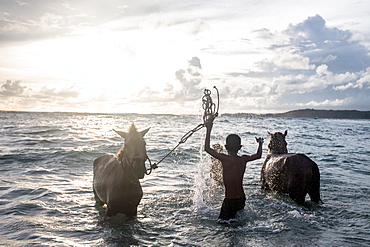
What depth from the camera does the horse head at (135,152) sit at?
5.20 metres

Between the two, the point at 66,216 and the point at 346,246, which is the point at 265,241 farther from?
the point at 66,216

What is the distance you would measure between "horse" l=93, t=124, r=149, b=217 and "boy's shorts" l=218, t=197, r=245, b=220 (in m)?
1.76

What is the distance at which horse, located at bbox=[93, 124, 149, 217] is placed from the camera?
5312 millimetres

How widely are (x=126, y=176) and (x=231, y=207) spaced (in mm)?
2183

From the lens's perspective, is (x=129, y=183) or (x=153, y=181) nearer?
(x=129, y=183)

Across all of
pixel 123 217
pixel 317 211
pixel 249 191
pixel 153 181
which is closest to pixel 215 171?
pixel 249 191

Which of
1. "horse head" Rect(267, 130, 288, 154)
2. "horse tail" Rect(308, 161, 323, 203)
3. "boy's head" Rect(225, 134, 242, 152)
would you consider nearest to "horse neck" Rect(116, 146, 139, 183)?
"boy's head" Rect(225, 134, 242, 152)

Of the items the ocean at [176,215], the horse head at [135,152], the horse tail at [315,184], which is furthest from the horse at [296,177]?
the horse head at [135,152]

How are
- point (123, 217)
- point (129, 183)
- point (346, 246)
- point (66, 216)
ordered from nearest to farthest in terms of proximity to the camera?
point (346, 246)
point (129, 183)
point (123, 217)
point (66, 216)

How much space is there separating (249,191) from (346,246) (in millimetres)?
4037

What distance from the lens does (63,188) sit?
9.58 meters

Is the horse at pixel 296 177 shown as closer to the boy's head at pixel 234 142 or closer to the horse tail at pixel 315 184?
the horse tail at pixel 315 184

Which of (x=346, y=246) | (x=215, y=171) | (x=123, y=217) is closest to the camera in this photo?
(x=346, y=246)

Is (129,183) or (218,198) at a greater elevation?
(129,183)
